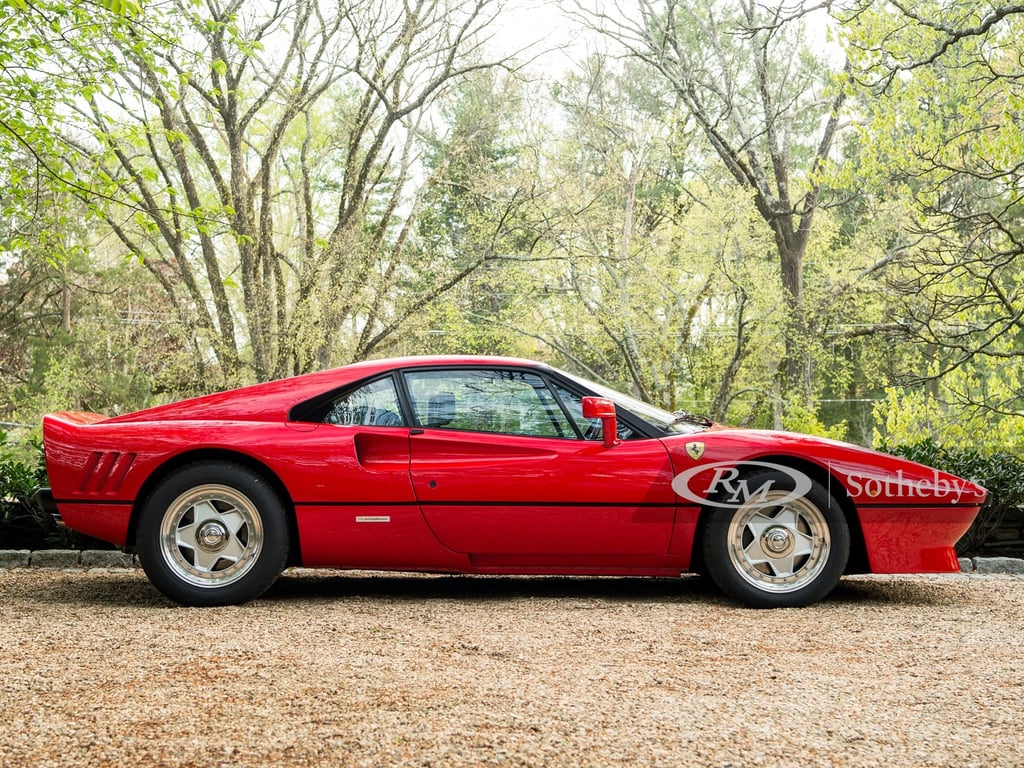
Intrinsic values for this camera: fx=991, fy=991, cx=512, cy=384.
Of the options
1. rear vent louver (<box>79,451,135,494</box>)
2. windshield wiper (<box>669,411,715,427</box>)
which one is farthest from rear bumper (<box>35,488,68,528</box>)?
windshield wiper (<box>669,411,715,427</box>)

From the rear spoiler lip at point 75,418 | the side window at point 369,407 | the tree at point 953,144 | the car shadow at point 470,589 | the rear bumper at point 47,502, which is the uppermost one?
the tree at point 953,144

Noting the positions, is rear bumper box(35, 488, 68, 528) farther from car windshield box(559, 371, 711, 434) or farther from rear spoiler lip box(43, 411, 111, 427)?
car windshield box(559, 371, 711, 434)

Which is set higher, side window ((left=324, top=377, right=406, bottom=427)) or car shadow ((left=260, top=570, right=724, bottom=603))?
side window ((left=324, top=377, right=406, bottom=427))

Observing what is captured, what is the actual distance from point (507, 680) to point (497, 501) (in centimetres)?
173

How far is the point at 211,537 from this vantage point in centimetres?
522

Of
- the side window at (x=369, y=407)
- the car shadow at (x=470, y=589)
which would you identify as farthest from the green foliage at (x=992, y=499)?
the side window at (x=369, y=407)

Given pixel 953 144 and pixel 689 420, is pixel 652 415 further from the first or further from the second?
pixel 953 144

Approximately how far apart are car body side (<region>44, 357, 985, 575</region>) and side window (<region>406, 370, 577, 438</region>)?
0.27 feet

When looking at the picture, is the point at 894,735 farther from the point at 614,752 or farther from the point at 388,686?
the point at 388,686

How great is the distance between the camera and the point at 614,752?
276cm

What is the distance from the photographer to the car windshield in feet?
18.1

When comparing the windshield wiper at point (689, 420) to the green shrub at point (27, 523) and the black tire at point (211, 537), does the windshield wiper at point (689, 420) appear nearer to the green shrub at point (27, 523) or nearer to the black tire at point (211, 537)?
the black tire at point (211, 537)

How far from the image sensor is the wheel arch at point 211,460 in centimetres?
530

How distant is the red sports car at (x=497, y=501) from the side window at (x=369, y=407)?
56 mm
